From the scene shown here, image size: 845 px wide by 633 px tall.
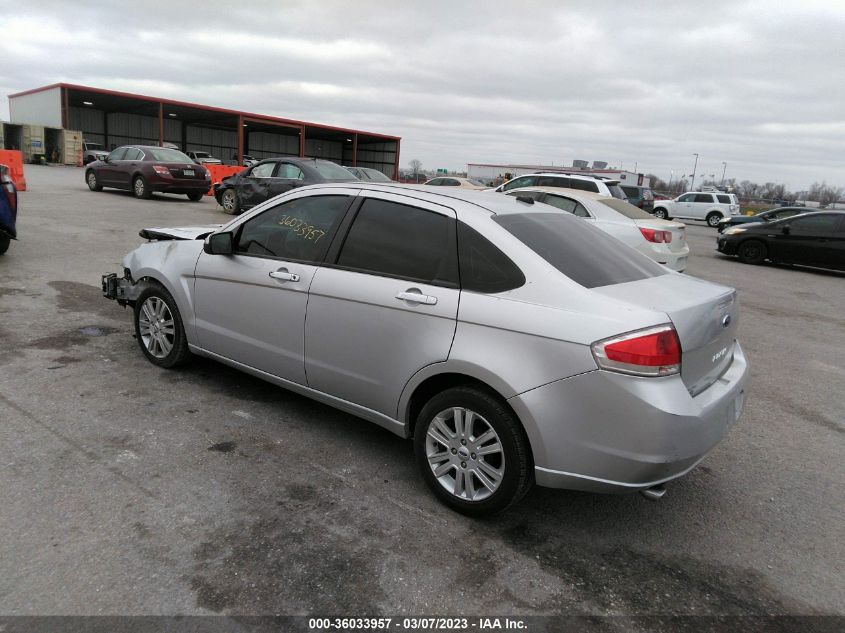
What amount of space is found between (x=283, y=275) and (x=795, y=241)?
14714 mm

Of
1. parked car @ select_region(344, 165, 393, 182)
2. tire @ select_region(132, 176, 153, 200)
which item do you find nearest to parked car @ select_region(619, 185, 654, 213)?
parked car @ select_region(344, 165, 393, 182)

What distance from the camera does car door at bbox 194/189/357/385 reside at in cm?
386

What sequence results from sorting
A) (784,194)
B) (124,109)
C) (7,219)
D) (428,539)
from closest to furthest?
(428,539)
(7,219)
(124,109)
(784,194)

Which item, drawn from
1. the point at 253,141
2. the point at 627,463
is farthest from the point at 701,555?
the point at 253,141

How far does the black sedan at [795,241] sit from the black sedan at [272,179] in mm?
10053

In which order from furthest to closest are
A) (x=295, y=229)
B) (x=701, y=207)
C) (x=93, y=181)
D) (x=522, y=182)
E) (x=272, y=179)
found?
(x=701, y=207) < (x=93, y=181) < (x=522, y=182) < (x=272, y=179) < (x=295, y=229)

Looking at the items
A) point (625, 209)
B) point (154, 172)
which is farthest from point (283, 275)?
point (154, 172)

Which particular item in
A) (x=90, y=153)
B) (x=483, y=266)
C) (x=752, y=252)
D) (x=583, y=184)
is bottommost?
(x=752, y=252)

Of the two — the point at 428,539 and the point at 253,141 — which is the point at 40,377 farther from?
the point at 253,141

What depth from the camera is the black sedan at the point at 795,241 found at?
555 inches

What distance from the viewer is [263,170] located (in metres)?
15.3

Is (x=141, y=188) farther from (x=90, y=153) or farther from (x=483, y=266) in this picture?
(x=90, y=153)

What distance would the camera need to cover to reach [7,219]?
26.8 ft

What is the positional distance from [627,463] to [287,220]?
2661 millimetres
